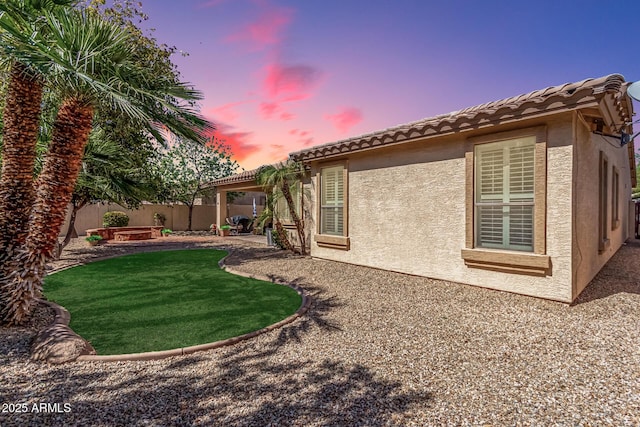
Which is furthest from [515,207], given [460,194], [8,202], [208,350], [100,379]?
[8,202]

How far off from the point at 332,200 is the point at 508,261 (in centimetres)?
627

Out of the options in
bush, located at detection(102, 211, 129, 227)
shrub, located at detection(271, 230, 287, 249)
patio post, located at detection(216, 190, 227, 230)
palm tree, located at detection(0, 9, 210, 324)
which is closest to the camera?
palm tree, located at detection(0, 9, 210, 324)

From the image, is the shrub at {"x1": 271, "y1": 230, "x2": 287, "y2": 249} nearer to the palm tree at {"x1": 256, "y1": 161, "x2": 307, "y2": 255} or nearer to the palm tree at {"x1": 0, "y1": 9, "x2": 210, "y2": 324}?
the palm tree at {"x1": 256, "y1": 161, "x2": 307, "y2": 255}

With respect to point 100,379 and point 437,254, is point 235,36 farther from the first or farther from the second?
point 100,379

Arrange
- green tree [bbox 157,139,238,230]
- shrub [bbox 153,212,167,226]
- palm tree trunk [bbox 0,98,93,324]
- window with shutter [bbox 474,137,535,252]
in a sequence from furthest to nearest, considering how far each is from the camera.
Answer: green tree [bbox 157,139,238,230], shrub [bbox 153,212,167,226], window with shutter [bbox 474,137,535,252], palm tree trunk [bbox 0,98,93,324]

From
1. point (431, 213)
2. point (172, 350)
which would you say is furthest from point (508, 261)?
point (172, 350)

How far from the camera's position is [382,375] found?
3.94 metres

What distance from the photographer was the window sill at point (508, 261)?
255 inches

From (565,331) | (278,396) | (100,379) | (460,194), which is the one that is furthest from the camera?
(460,194)

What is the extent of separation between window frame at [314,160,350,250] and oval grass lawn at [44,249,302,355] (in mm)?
3171

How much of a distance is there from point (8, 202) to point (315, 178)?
8825 mm

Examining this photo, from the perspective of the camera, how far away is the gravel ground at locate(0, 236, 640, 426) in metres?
3.17

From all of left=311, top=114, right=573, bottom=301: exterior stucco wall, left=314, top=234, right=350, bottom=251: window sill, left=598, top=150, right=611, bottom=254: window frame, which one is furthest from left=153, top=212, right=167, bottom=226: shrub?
left=598, top=150, right=611, bottom=254: window frame

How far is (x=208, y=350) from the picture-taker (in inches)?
187
